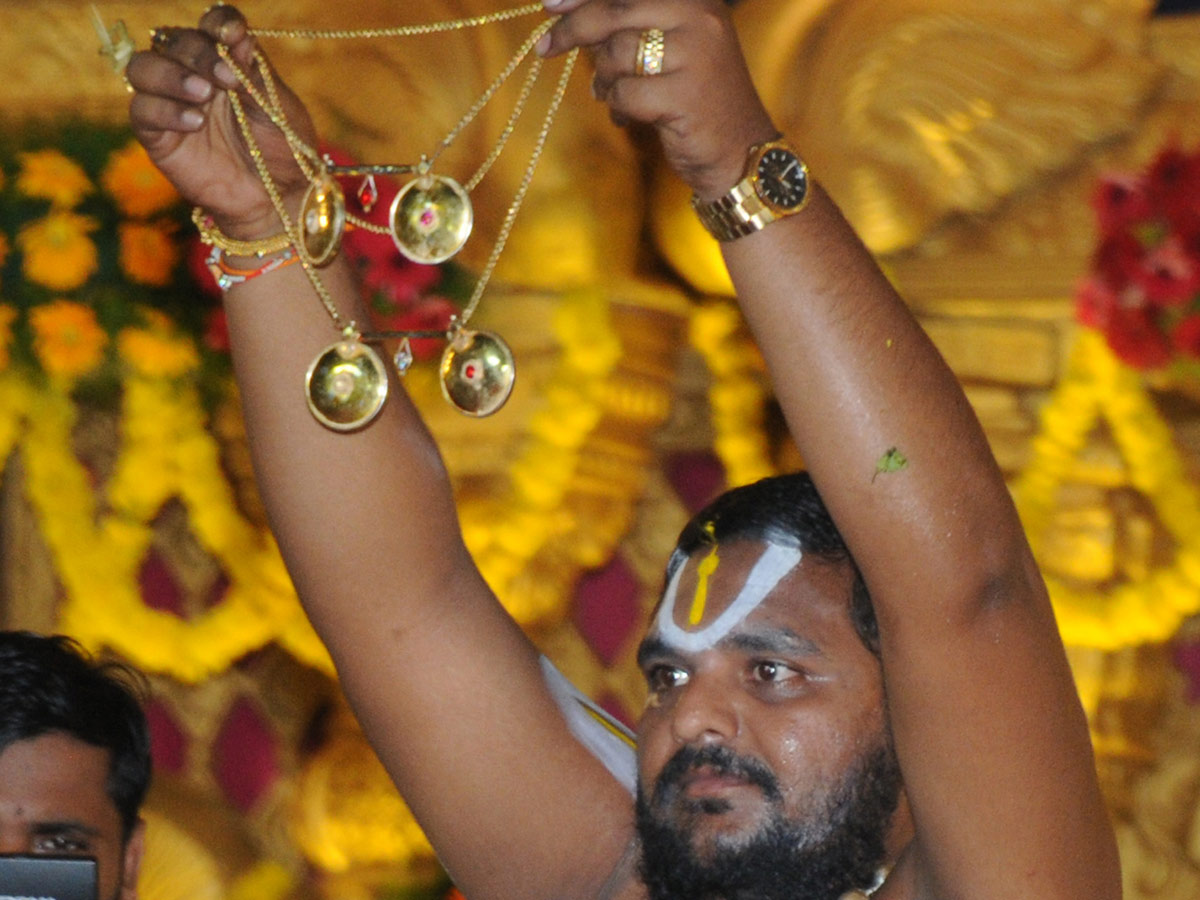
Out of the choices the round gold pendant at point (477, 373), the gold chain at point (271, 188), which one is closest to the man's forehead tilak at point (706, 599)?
the round gold pendant at point (477, 373)

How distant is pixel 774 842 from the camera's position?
159 cm

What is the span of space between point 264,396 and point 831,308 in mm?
654

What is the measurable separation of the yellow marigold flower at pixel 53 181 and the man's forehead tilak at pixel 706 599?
8.69 ft

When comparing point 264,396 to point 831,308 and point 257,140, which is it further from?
point 831,308

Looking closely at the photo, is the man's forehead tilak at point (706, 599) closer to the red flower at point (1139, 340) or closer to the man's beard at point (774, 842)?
the man's beard at point (774, 842)

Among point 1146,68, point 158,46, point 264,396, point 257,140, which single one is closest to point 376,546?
point 264,396

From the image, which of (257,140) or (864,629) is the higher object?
(257,140)

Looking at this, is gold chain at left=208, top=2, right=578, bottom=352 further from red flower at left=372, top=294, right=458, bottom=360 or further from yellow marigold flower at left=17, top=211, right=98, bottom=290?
yellow marigold flower at left=17, top=211, right=98, bottom=290

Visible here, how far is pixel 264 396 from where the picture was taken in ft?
5.74

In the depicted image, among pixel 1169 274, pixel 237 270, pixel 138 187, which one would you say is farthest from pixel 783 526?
pixel 138 187

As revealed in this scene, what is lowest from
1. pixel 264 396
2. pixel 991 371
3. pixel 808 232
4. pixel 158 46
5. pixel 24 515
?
pixel 991 371

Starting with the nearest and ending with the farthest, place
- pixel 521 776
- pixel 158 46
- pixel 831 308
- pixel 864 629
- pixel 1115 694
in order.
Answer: pixel 831 308
pixel 158 46
pixel 864 629
pixel 521 776
pixel 1115 694

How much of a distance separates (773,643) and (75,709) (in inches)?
35.3

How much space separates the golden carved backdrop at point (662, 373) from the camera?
392 cm
